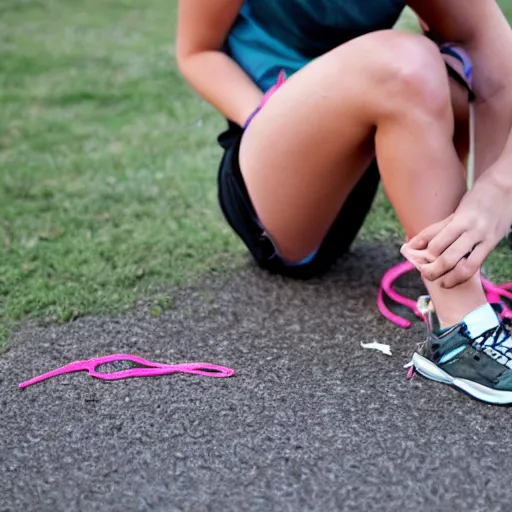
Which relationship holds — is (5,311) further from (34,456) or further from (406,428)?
(406,428)

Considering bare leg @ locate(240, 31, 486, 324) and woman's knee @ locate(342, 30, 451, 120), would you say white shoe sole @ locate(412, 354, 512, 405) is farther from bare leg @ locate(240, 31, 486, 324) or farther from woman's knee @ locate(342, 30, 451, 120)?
woman's knee @ locate(342, 30, 451, 120)

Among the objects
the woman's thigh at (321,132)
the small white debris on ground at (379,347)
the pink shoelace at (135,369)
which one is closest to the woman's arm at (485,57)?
the woman's thigh at (321,132)

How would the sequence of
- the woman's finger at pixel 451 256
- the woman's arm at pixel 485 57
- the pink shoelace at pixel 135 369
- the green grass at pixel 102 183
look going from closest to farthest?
the woman's finger at pixel 451 256 < the pink shoelace at pixel 135 369 < the woman's arm at pixel 485 57 < the green grass at pixel 102 183

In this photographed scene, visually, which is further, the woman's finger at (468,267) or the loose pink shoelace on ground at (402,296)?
the loose pink shoelace on ground at (402,296)

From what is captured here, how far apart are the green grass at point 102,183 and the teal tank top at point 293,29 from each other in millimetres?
417

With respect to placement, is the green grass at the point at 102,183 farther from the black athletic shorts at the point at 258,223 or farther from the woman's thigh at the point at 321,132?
the woman's thigh at the point at 321,132

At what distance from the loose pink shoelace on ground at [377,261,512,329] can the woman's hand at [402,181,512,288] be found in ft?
0.67

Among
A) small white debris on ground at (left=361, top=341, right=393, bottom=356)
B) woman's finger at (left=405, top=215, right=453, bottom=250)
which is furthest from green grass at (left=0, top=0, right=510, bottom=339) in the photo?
woman's finger at (left=405, top=215, right=453, bottom=250)

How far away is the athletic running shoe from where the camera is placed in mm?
1155

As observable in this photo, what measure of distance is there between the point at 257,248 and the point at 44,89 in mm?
1965

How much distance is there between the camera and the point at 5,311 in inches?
58.5

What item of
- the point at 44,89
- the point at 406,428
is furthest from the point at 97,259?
the point at 44,89

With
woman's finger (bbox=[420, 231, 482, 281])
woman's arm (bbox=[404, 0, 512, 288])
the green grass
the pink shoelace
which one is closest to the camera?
woman's finger (bbox=[420, 231, 482, 281])

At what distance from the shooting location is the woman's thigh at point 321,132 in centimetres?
120
